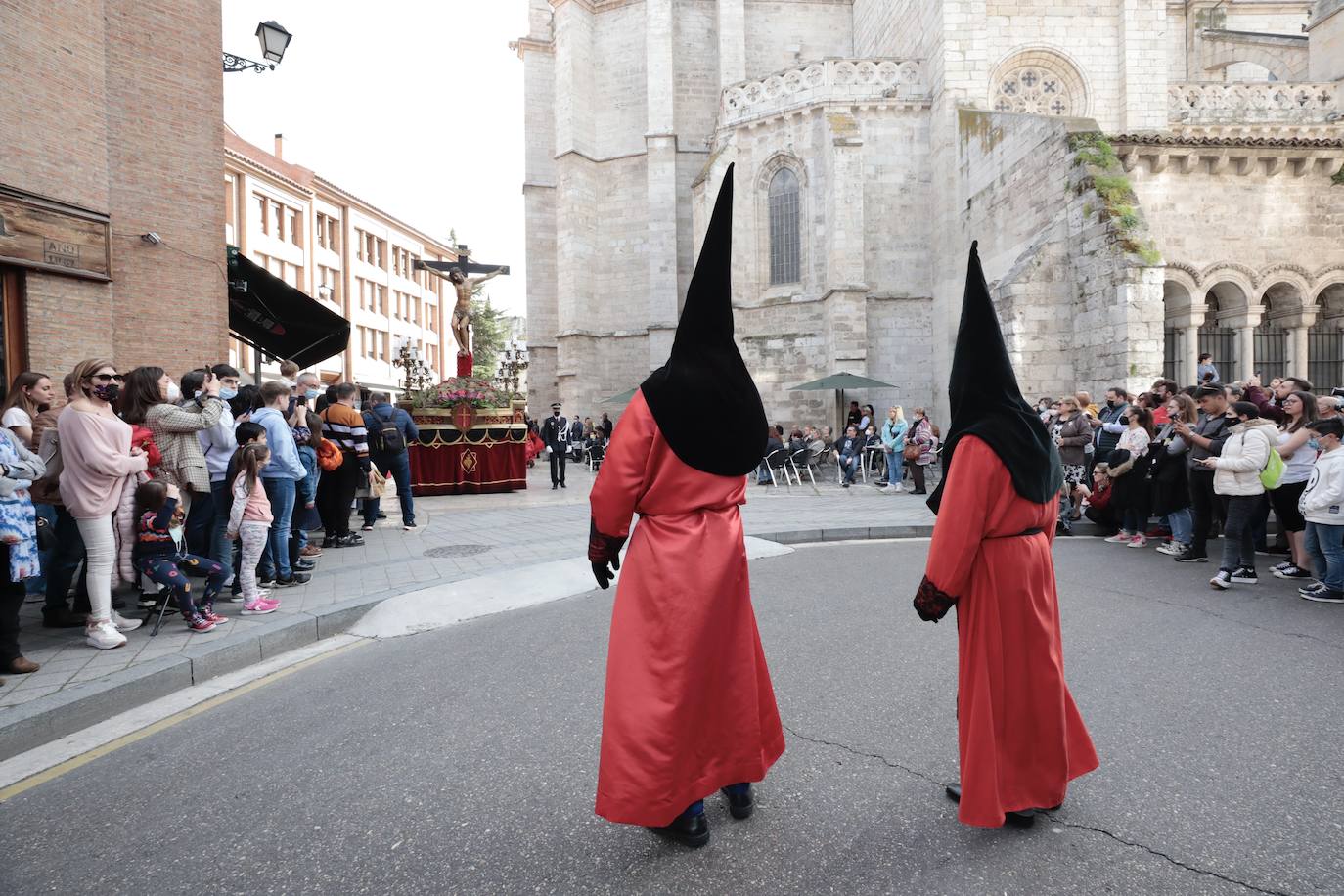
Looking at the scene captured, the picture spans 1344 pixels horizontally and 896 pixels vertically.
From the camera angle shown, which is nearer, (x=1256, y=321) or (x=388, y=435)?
(x=388, y=435)

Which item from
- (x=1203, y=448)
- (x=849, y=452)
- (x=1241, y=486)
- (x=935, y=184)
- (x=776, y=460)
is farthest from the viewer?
(x=935, y=184)

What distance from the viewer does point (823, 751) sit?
346 centimetres

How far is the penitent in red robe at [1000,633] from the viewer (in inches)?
106

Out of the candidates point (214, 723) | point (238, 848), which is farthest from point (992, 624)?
point (214, 723)

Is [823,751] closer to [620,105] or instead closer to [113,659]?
[113,659]

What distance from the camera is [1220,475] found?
6.99 meters

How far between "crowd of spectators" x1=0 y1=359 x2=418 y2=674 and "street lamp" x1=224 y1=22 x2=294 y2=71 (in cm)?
671

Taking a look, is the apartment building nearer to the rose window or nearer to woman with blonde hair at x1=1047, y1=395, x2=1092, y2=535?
the rose window

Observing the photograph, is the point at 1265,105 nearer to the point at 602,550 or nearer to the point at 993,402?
the point at 993,402

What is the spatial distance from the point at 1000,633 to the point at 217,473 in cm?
Answer: 611

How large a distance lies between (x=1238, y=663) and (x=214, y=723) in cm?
581

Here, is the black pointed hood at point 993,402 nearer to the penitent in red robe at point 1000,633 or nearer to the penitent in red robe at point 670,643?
the penitent in red robe at point 1000,633

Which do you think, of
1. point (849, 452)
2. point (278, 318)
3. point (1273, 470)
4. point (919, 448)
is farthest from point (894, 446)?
point (278, 318)

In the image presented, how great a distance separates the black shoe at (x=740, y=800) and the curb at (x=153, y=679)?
3.43m
